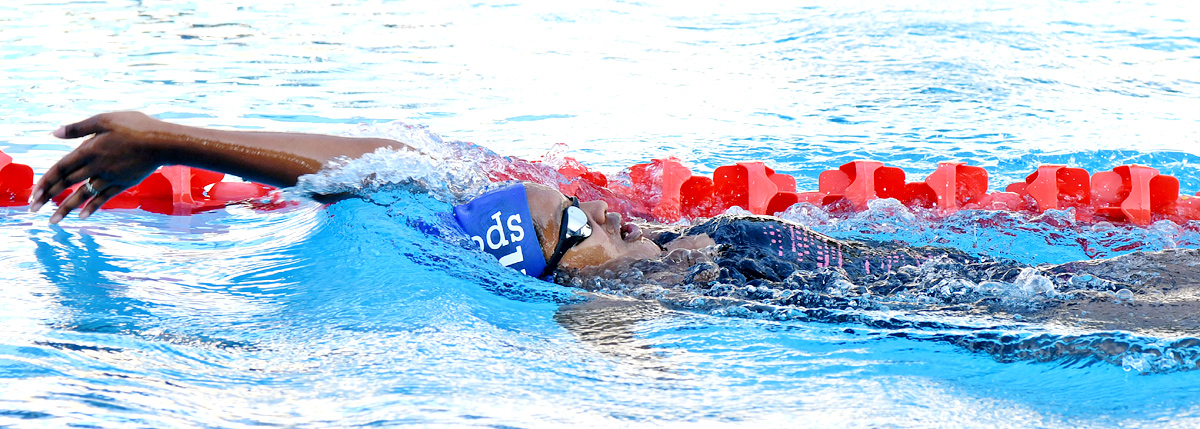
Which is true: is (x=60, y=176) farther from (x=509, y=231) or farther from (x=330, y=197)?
(x=509, y=231)

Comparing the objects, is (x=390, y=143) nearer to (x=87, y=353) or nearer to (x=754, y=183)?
(x=87, y=353)

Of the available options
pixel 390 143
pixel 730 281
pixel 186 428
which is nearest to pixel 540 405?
pixel 186 428

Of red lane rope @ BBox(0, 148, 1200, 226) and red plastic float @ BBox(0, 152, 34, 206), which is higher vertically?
red plastic float @ BBox(0, 152, 34, 206)

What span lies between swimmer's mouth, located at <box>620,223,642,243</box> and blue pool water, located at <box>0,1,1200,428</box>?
227mm

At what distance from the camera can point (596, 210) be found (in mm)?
2791

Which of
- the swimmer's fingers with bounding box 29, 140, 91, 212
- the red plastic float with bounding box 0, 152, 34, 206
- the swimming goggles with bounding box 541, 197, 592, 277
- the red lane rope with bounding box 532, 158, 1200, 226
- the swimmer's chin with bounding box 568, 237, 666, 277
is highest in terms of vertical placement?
the swimmer's fingers with bounding box 29, 140, 91, 212

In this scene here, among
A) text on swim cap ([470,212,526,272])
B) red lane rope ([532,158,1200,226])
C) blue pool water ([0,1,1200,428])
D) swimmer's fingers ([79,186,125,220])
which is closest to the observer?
blue pool water ([0,1,1200,428])

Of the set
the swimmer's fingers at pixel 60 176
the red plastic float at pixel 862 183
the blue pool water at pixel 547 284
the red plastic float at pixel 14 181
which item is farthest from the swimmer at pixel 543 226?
the red plastic float at pixel 14 181


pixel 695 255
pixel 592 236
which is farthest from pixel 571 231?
pixel 695 255

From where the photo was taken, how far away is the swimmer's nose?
278 centimetres

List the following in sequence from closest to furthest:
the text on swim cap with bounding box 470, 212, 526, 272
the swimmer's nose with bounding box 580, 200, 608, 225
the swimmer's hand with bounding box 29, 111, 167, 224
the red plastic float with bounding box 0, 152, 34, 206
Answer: the swimmer's hand with bounding box 29, 111, 167, 224 < the text on swim cap with bounding box 470, 212, 526, 272 < the swimmer's nose with bounding box 580, 200, 608, 225 < the red plastic float with bounding box 0, 152, 34, 206

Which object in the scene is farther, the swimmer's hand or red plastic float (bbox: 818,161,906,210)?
red plastic float (bbox: 818,161,906,210)

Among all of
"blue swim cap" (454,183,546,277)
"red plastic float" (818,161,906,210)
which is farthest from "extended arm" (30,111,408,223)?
"red plastic float" (818,161,906,210)

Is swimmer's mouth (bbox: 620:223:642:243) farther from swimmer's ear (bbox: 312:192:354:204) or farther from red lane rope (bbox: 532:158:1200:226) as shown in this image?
red lane rope (bbox: 532:158:1200:226)
